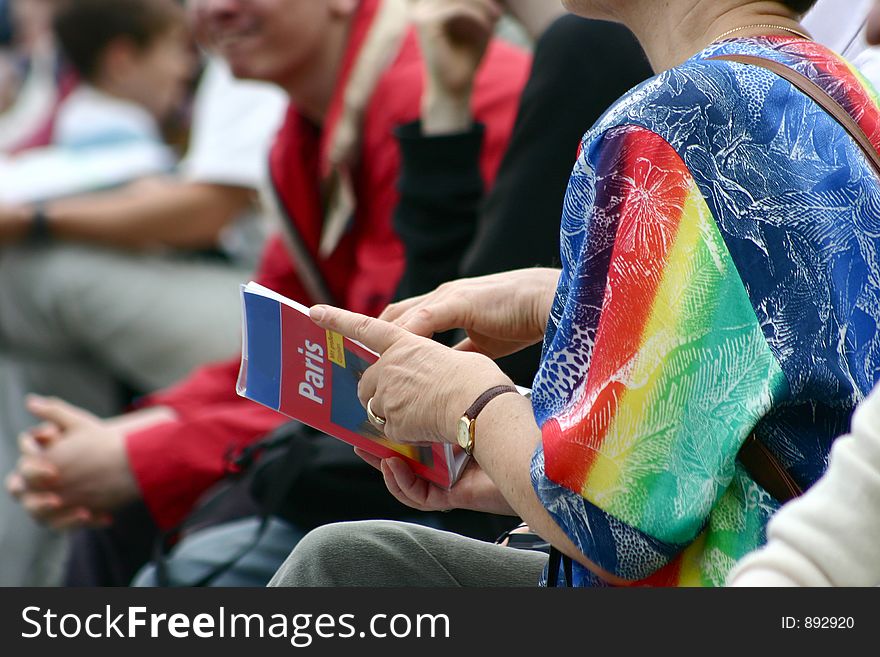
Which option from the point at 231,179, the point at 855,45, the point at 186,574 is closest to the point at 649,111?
the point at 855,45

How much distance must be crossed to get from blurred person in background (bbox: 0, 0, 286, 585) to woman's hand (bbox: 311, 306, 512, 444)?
205 centimetres

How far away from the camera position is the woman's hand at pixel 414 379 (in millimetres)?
1237

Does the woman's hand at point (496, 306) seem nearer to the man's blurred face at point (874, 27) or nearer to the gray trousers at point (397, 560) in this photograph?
the gray trousers at point (397, 560)

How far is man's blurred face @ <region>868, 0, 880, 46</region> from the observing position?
1612 millimetres

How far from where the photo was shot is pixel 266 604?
1.08m

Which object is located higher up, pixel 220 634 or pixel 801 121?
pixel 801 121

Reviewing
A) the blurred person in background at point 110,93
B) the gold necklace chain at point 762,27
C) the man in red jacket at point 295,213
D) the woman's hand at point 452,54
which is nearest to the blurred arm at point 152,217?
the blurred person in background at point 110,93

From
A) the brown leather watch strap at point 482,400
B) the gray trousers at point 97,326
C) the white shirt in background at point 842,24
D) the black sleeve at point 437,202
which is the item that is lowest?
the gray trousers at point 97,326

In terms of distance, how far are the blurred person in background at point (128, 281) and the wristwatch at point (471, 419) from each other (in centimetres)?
216

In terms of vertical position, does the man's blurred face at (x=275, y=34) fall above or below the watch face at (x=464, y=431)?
below

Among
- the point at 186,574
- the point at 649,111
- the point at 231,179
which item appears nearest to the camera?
the point at 649,111

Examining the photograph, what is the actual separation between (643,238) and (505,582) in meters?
0.49

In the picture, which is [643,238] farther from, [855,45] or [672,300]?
[855,45]

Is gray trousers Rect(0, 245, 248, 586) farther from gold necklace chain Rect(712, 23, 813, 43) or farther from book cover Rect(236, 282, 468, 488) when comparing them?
gold necklace chain Rect(712, 23, 813, 43)
